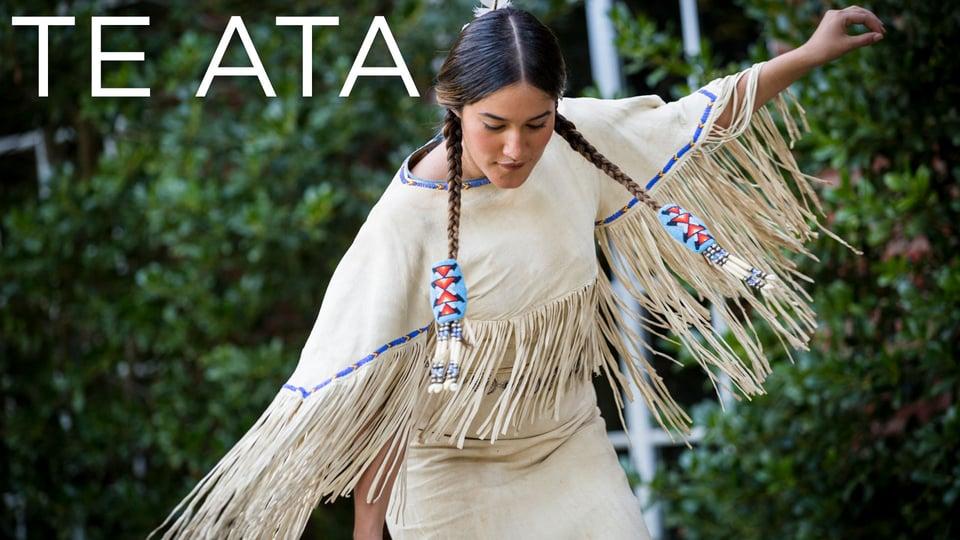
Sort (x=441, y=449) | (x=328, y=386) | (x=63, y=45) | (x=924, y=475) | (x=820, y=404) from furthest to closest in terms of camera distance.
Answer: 1. (x=63, y=45)
2. (x=820, y=404)
3. (x=924, y=475)
4. (x=441, y=449)
5. (x=328, y=386)

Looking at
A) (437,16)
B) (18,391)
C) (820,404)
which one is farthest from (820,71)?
(18,391)

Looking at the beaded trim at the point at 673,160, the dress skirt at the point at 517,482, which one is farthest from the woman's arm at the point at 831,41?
the dress skirt at the point at 517,482

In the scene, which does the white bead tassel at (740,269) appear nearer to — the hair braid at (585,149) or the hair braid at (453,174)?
the hair braid at (585,149)

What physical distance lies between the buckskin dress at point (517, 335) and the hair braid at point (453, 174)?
0.05 m

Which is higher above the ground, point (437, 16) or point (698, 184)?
point (437, 16)

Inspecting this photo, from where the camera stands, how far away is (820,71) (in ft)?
13.4

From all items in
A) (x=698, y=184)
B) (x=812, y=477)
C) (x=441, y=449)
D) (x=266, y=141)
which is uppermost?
(x=266, y=141)

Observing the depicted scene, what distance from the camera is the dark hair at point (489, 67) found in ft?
7.80

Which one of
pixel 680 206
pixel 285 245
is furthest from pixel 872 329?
pixel 285 245

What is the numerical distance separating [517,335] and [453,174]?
1.16 feet

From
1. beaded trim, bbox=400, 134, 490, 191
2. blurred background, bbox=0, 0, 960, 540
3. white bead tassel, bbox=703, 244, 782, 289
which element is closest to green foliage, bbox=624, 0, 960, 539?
blurred background, bbox=0, 0, 960, 540

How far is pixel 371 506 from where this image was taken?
99.5 inches

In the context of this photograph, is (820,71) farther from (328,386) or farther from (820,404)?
(328,386)

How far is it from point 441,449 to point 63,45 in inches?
141
